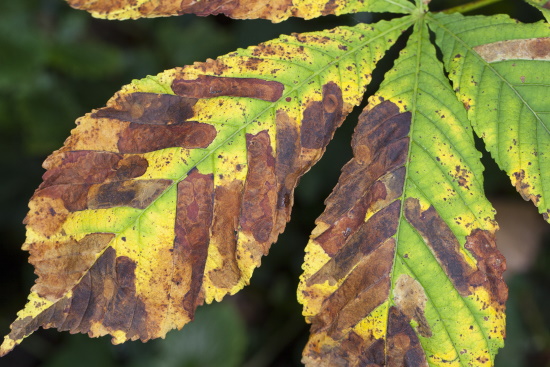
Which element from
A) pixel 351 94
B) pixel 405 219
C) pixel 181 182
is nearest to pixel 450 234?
pixel 405 219

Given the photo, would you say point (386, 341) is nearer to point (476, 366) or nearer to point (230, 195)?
point (476, 366)

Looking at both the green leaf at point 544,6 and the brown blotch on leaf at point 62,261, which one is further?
the green leaf at point 544,6

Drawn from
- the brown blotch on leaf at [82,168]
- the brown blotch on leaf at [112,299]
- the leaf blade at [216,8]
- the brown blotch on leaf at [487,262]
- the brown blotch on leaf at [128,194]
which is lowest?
the brown blotch on leaf at [112,299]

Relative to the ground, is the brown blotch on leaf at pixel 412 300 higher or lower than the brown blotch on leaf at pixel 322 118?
lower

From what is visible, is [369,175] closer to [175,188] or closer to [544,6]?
[175,188]

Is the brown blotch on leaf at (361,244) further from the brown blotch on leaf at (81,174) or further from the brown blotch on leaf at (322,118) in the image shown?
the brown blotch on leaf at (81,174)

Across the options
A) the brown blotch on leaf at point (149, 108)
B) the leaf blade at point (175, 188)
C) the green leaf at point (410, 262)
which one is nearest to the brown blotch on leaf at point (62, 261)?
the leaf blade at point (175, 188)

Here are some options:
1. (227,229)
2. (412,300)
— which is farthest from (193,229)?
(412,300)

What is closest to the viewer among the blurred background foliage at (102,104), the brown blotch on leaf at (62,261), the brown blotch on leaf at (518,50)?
the brown blotch on leaf at (62,261)
